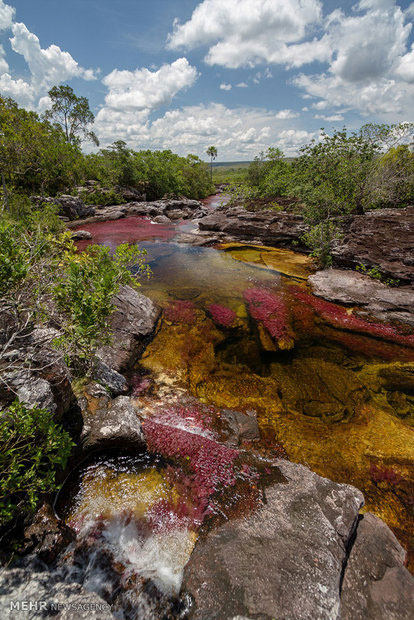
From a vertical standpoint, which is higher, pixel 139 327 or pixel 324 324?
pixel 139 327

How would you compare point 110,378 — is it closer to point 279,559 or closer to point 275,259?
point 279,559

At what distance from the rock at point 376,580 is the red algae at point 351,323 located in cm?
980

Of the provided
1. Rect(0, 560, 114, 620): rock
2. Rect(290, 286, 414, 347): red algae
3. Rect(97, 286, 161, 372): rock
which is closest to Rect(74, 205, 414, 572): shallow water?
Rect(290, 286, 414, 347): red algae

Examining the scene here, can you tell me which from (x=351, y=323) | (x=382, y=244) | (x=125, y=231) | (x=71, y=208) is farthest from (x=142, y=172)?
(x=351, y=323)

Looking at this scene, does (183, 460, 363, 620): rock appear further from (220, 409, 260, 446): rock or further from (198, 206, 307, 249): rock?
(198, 206, 307, 249): rock

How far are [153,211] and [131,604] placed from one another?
47057mm

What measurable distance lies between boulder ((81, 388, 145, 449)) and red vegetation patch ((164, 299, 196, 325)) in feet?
22.5

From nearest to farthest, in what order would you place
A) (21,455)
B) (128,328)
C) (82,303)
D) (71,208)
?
(21,455) < (82,303) < (128,328) < (71,208)

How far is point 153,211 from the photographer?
146 feet

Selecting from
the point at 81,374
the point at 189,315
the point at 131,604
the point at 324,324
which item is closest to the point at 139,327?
the point at 189,315

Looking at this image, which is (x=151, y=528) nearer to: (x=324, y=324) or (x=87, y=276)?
(x=87, y=276)

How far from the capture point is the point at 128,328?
10844 mm

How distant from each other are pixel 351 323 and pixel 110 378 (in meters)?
12.2

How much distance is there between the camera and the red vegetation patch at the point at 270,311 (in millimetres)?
12579
